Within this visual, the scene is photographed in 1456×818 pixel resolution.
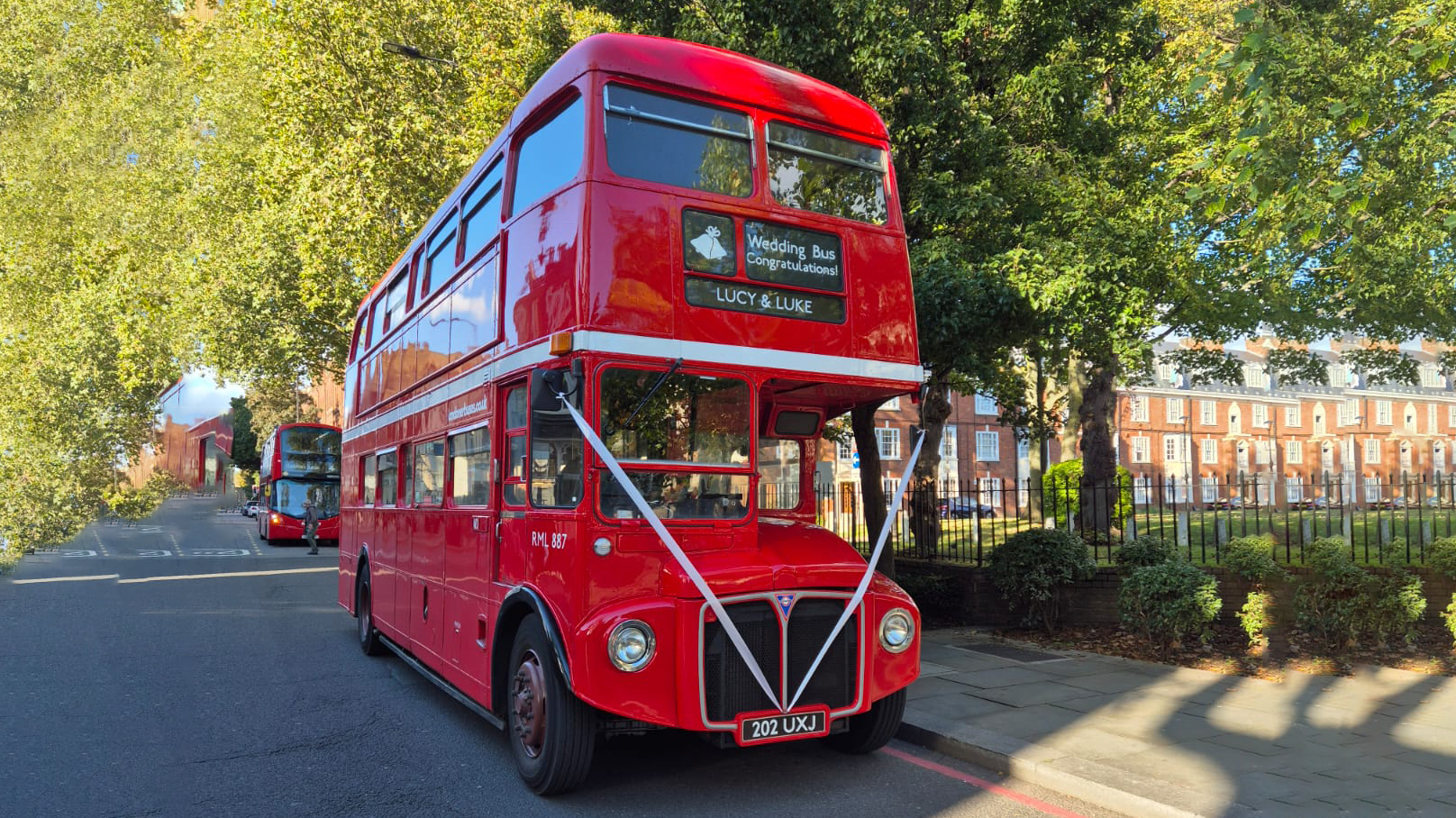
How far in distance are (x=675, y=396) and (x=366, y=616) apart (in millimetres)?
6988

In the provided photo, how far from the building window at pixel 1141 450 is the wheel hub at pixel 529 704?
65.1 meters

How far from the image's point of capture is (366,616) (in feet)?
34.9

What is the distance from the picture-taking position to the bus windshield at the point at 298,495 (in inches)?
1241

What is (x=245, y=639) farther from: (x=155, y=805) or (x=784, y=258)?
(x=784, y=258)

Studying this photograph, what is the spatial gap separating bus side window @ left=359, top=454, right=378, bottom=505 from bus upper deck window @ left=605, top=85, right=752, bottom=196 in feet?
20.6

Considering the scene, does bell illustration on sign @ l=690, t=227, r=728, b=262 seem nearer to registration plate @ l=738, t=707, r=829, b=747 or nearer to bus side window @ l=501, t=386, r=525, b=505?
bus side window @ l=501, t=386, r=525, b=505

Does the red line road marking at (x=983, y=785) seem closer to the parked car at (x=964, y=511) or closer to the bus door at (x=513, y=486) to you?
the bus door at (x=513, y=486)

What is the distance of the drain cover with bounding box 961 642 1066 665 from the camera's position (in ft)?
29.1

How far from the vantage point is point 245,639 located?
11148 mm

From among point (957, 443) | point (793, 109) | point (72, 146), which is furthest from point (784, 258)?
point (957, 443)

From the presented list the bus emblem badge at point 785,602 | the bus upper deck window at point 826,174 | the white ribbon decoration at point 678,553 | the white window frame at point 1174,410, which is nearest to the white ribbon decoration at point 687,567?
the white ribbon decoration at point 678,553

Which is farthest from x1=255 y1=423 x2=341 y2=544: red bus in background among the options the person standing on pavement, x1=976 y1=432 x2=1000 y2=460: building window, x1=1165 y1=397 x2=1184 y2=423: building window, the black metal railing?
x1=1165 y1=397 x2=1184 y2=423: building window

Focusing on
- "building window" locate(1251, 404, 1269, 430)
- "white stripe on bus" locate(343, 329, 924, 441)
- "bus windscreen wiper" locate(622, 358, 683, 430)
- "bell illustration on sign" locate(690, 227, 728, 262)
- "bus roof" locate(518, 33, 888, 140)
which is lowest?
"bus windscreen wiper" locate(622, 358, 683, 430)

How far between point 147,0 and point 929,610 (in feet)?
112
